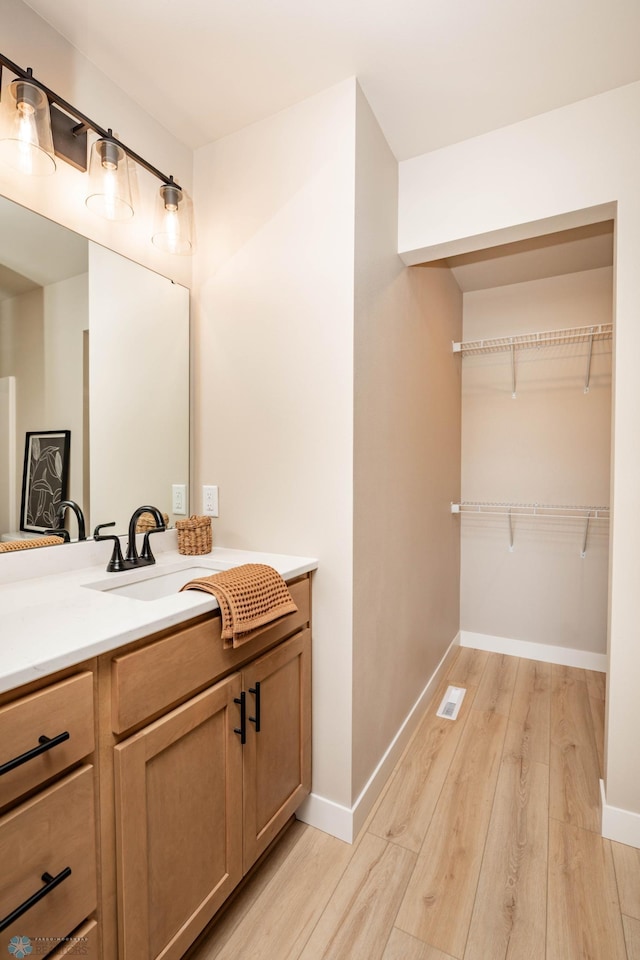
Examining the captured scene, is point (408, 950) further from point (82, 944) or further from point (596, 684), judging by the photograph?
point (596, 684)

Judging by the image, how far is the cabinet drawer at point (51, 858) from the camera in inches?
A: 28.8

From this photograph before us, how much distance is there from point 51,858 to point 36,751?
0.69ft

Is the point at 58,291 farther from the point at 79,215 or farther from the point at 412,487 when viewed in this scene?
the point at 412,487

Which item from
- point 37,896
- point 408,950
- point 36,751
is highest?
point 36,751

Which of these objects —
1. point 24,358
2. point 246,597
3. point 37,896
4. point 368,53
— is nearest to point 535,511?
point 246,597

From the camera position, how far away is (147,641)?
974 mm

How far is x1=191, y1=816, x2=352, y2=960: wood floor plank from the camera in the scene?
3.96 feet

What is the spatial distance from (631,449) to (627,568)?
392 mm

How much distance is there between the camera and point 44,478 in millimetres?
1376

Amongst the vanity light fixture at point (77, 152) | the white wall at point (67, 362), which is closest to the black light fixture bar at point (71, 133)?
the vanity light fixture at point (77, 152)

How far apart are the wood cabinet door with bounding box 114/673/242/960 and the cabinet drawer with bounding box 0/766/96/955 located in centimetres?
7

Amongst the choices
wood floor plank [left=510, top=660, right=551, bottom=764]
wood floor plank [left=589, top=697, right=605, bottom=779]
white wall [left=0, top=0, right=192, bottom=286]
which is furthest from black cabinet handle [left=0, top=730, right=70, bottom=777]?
wood floor plank [left=589, top=697, right=605, bottom=779]

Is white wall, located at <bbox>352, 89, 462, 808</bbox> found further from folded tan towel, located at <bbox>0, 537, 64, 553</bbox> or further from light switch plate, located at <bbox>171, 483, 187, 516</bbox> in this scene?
folded tan towel, located at <bbox>0, 537, 64, 553</bbox>

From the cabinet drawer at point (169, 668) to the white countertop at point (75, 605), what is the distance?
0.05 m
